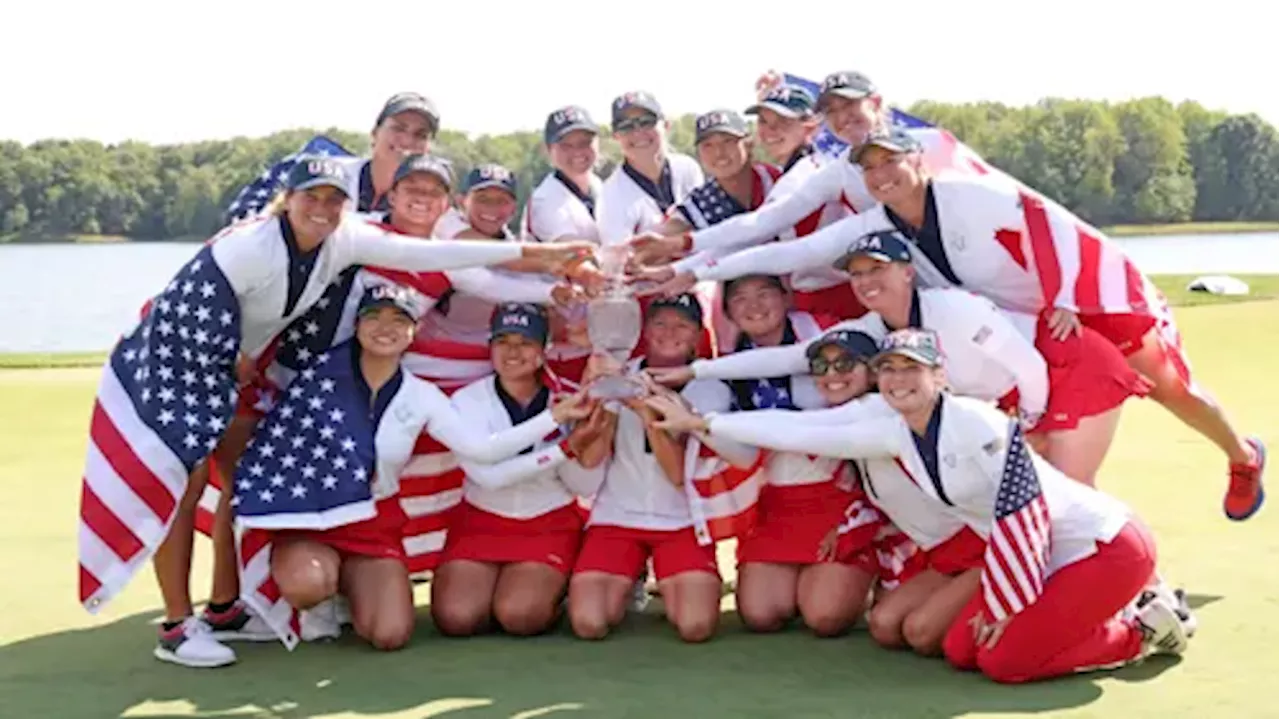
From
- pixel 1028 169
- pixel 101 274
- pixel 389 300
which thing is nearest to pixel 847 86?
pixel 389 300

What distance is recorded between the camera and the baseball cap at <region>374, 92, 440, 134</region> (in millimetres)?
6434

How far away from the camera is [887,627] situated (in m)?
5.53

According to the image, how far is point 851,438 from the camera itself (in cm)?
541

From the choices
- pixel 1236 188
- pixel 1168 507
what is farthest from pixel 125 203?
pixel 1168 507

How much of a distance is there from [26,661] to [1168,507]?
16.9 ft

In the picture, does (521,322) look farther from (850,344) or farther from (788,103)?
(788,103)

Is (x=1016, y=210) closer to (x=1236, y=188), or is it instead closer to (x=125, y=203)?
(x=1236, y=188)

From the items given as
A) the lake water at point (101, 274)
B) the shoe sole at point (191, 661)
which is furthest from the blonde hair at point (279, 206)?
the lake water at point (101, 274)

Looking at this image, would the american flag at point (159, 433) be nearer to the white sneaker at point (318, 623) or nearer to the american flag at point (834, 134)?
the white sneaker at point (318, 623)

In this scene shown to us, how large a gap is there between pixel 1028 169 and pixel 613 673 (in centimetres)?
5570

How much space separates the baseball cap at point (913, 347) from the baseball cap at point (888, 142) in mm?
737

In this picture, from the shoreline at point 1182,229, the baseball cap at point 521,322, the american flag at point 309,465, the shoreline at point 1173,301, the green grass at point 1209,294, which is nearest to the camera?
the american flag at point 309,465

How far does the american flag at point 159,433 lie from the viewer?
5449 millimetres

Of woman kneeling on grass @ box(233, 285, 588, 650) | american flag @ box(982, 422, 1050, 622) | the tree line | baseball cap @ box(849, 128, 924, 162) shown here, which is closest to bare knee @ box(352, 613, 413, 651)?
woman kneeling on grass @ box(233, 285, 588, 650)
